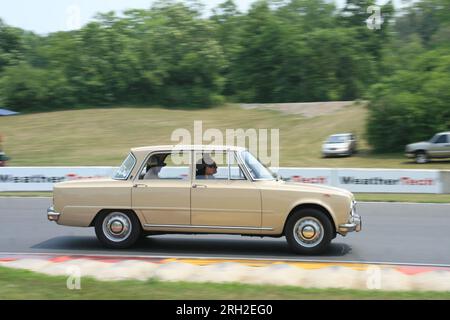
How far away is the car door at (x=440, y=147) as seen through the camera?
31094 mm

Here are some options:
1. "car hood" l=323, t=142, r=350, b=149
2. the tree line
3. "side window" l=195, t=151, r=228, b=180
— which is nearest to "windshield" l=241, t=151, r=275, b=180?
"side window" l=195, t=151, r=228, b=180

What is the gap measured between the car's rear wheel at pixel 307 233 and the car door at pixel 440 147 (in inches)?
938

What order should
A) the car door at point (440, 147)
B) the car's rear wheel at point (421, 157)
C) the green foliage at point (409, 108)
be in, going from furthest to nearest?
the green foliage at point (409, 108), the car's rear wheel at point (421, 157), the car door at point (440, 147)

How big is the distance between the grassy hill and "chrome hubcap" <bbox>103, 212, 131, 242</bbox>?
22.8m

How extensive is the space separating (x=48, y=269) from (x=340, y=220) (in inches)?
167

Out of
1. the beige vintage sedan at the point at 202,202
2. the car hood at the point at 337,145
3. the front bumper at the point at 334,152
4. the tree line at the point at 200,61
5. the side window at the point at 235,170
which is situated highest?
the tree line at the point at 200,61

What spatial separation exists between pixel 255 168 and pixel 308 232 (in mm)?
1280

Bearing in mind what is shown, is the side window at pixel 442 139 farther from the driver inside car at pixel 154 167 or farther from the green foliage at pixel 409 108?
the driver inside car at pixel 154 167

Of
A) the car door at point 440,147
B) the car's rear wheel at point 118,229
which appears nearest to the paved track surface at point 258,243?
the car's rear wheel at point 118,229

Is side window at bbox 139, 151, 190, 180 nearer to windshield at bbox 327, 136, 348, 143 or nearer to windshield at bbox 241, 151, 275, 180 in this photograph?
windshield at bbox 241, 151, 275, 180

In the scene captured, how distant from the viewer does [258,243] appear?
10.4 meters

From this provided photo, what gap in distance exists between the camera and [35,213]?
14312 mm
